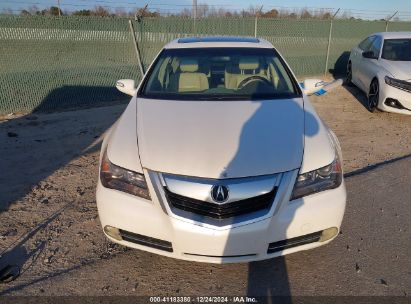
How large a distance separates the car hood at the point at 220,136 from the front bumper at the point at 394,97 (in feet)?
14.9

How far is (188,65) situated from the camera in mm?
4289

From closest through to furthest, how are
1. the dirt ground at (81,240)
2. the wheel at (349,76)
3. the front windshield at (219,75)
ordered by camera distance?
the dirt ground at (81,240) → the front windshield at (219,75) → the wheel at (349,76)

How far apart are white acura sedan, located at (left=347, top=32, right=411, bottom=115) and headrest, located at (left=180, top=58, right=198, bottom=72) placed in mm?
4798

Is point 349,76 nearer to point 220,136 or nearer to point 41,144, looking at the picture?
point 41,144

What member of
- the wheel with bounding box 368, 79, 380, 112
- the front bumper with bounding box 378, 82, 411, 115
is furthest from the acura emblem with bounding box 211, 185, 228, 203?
the wheel with bounding box 368, 79, 380, 112

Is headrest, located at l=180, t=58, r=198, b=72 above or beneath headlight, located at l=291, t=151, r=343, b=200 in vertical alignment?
above

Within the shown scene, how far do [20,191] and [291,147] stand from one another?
10.5 feet

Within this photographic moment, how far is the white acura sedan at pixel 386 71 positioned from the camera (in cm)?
739

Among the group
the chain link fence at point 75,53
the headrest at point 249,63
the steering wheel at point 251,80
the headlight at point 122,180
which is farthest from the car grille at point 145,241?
the chain link fence at point 75,53

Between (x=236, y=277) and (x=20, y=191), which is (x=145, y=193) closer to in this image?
(x=236, y=277)

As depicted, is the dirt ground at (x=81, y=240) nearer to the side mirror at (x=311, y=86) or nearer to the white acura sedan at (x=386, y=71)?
the white acura sedan at (x=386, y=71)

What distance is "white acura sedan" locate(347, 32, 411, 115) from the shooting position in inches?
291

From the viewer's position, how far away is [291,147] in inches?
114

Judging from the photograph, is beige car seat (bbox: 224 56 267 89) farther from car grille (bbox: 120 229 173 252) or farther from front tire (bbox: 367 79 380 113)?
front tire (bbox: 367 79 380 113)
